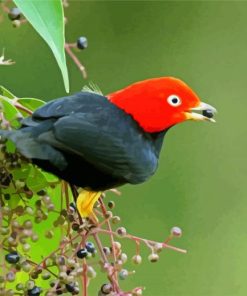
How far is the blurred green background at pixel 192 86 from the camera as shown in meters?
4.04

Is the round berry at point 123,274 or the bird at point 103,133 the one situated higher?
the bird at point 103,133

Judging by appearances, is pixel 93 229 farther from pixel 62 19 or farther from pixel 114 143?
pixel 62 19

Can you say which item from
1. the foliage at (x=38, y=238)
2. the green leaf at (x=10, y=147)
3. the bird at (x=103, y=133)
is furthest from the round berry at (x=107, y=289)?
the green leaf at (x=10, y=147)

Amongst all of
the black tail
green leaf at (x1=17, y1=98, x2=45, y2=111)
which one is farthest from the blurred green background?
the black tail

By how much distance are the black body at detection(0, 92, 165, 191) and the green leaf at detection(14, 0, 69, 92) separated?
0.10m

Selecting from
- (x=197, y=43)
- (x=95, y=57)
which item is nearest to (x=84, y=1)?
(x=95, y=57)

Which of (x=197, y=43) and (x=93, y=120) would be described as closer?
(x=93, y=120)

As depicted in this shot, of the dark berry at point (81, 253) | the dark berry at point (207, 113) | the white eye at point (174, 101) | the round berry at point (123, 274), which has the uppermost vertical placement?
the white eye at point (174, 101)

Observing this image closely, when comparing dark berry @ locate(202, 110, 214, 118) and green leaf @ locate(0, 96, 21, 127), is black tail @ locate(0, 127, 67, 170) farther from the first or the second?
dark berry @ locate(202, 110, 214, 118)

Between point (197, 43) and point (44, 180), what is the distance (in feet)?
10.3

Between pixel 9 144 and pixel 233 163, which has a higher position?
pixel 9 144

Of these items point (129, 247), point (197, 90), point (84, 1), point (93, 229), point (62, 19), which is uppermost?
point (62, 19)

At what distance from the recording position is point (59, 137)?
5.03 feet

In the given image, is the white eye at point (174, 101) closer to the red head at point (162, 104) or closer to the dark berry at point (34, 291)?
the red head at point (162, 104)
